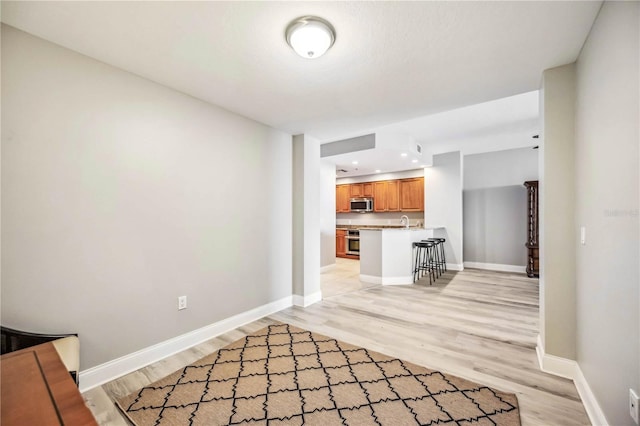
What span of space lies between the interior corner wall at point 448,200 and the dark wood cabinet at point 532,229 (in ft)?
→ 4.17

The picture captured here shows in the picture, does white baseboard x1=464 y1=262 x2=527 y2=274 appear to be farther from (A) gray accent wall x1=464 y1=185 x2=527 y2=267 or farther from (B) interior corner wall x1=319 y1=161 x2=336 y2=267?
(B) interior corner wall x1=319 y1=161 x2=336 y2=267

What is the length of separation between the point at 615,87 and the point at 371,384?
91.5 inches

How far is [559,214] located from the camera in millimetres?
2150

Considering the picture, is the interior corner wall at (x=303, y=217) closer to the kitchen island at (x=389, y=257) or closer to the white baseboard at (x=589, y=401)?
the kitchen island at (x=389, y=257)

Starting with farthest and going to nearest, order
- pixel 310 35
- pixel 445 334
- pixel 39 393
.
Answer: pixel 445 334, pixel 310 35, pixel 39 393

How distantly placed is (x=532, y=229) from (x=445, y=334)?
12.7ft

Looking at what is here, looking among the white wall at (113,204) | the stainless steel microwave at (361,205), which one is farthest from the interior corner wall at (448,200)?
the white wall at (113,204)

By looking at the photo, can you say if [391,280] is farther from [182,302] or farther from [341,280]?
[182,302]

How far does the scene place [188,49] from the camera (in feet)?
6.41

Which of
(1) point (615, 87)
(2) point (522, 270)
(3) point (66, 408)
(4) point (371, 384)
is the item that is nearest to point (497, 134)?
(2) point (522, 270)

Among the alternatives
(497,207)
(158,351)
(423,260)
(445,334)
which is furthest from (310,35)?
(497,207)

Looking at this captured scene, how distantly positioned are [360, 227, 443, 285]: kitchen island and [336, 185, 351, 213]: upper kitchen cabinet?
3.28 meters

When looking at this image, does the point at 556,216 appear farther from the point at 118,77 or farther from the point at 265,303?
the point at 118,77

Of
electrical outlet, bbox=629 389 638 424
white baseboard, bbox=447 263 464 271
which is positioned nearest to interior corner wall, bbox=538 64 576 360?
electrical outlet, bbox=629 389 638 424
